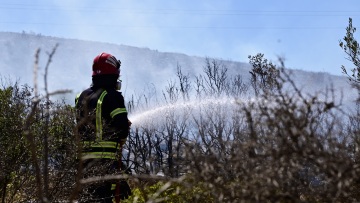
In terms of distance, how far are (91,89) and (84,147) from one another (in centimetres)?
59

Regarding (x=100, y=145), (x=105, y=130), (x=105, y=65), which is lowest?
(x=100, y=145)

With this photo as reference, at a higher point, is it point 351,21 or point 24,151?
point 351,21

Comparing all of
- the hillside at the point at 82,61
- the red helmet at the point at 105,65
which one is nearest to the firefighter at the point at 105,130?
the red helmet at the point at 105,65

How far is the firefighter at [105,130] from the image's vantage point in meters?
6.21

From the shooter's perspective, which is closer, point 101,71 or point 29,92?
point 101,71

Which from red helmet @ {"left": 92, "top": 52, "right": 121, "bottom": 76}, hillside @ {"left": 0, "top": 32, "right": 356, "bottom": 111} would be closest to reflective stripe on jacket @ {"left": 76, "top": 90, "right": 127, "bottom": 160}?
red helmet @ {"left": 92, "top": 52, "right": 121, "bottom": 76}

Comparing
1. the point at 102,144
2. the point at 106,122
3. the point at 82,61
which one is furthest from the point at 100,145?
the point at 82,61

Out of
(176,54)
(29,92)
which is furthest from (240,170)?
(176,54)

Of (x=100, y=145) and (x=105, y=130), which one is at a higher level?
(x=105, y=130)

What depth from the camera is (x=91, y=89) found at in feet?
21.4

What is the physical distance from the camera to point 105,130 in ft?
20.6

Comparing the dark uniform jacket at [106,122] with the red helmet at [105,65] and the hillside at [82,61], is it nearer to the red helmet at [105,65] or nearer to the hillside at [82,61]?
the red helmet at [105,65]

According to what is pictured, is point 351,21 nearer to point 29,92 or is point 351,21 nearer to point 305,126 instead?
point 29,92

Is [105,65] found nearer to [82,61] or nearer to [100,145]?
[100,145]
